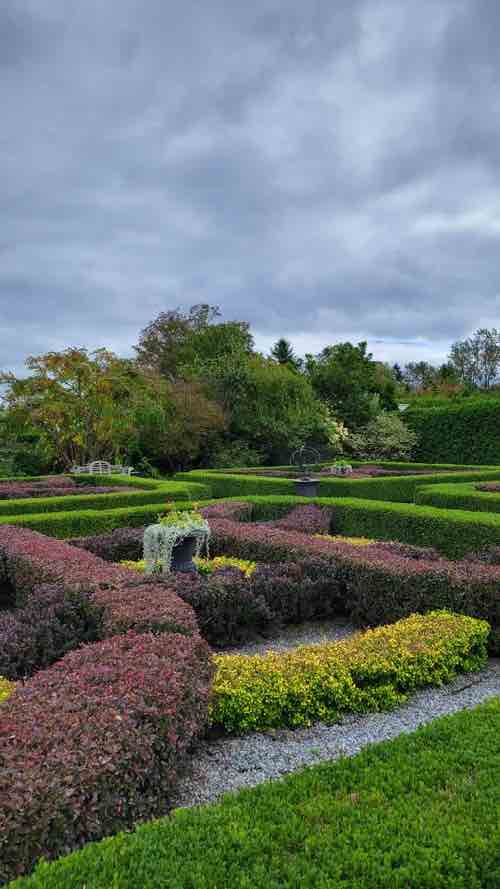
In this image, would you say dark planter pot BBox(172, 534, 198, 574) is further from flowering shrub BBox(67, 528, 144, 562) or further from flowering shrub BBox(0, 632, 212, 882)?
flowering shrub BBox(0, 632, 212, 882)

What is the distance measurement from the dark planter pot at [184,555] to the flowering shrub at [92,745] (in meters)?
2.49

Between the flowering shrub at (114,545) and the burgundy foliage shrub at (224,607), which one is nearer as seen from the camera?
the burgundy foliage shrub at (224,607)

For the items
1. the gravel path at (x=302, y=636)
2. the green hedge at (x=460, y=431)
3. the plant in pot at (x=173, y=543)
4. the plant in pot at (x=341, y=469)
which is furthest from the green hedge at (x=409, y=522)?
the green hedge at (x=460, y=431)

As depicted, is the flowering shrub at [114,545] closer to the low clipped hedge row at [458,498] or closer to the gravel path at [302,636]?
the gravel path at [302,636]

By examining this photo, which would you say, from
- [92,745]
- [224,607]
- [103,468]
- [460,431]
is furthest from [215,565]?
[460,431]

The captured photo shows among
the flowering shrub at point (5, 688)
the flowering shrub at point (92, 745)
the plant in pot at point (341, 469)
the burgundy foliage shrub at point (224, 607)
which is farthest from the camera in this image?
the plant in pot at point (341, 469)

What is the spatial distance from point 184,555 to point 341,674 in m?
2.45

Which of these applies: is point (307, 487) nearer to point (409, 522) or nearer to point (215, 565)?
point (409, 522)

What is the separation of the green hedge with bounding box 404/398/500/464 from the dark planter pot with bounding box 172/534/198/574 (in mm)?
17429

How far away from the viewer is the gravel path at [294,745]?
2.99m

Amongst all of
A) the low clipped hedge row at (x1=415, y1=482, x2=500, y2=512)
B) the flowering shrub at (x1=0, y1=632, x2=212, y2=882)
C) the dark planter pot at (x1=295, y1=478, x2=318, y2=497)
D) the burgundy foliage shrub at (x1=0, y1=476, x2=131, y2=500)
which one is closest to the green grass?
the flowering shrub at (x1=0, y1=632, x2=212, y2=882)

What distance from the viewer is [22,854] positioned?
1967mm

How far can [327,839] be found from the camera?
1900 millimetres

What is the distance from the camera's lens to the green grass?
1.73 m
